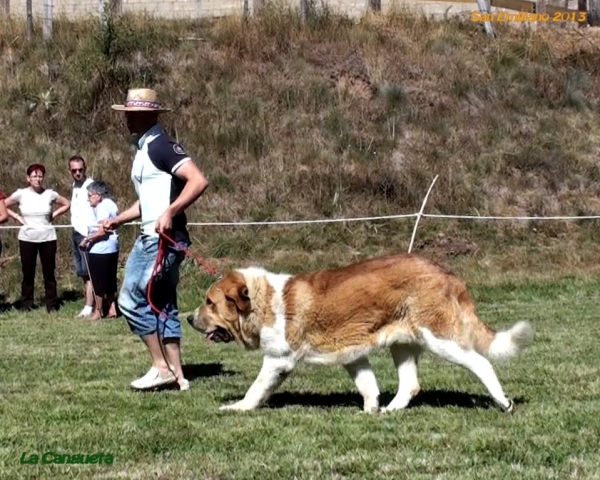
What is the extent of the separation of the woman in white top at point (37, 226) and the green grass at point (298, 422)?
411 cm

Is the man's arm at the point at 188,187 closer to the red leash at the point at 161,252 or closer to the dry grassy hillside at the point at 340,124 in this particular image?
the red leash at the point at 161,252

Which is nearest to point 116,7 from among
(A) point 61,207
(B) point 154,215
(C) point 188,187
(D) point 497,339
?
(A) point 61,207

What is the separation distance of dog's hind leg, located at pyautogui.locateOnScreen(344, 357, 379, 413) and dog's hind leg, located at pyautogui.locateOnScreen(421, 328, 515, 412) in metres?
0.53

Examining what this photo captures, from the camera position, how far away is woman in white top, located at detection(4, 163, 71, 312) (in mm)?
13609

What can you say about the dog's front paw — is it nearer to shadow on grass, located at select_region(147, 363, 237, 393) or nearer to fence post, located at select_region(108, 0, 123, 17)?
shadow on grass, located at select_region(147, 363, 237, 393)

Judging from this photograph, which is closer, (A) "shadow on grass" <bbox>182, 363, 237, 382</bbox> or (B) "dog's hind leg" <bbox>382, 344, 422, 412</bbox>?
(B) "dog's hind leg" <bbox>382, 344, 422, 412</bbox>

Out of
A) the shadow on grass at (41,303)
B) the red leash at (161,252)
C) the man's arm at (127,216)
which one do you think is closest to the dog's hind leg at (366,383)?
the red leash at (161,252)

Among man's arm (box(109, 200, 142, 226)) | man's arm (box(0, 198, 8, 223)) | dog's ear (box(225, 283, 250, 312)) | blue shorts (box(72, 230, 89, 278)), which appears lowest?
blue shorts (box(72, 230, 89, 278))

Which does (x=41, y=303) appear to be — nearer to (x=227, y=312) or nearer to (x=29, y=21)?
(x=227, y=312)

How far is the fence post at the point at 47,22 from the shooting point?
2200 centimetres

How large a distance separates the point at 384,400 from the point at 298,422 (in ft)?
3.82

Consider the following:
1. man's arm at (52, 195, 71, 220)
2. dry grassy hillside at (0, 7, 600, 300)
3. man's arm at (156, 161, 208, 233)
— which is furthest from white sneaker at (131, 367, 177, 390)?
dry grassy hillside at (0, 7, 600, 300)

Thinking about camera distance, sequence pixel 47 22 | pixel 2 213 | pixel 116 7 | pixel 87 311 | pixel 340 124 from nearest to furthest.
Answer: pixel 2 213, pixel 87 311, pixel 340 124, pixel 47 22, pixel 116 7

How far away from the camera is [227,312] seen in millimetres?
6480
